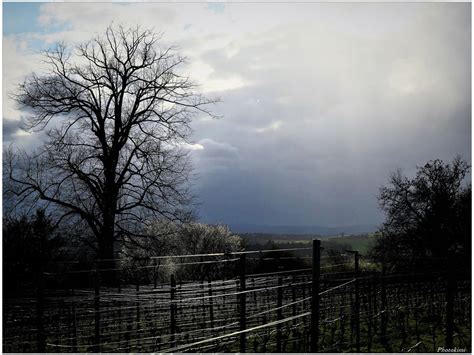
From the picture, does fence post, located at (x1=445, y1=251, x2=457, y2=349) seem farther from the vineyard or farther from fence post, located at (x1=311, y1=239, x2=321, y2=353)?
fence post, located at (x1=311, y1=239, x2=321, y2=353)

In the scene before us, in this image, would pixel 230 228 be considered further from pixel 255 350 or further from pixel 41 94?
pixel 255 350

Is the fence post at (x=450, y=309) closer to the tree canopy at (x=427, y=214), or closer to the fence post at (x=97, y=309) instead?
the fence post at (x=97, y=309)

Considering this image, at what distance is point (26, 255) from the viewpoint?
33.0 feet

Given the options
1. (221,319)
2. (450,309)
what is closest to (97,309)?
(221,319)

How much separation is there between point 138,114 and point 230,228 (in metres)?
19.9

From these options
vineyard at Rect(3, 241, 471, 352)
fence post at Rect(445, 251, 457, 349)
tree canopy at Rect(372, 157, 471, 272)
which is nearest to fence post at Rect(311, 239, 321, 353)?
vineyard at Rect(3, 241, 471, 352)

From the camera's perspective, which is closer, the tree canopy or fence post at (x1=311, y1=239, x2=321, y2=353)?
fence post at (x1=311, y1=239, x2=321, y2=353)

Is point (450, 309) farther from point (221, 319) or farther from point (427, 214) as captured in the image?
point (427, 214)

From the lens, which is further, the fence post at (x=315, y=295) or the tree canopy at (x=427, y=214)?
the tree canopy at (x=427, y=214)

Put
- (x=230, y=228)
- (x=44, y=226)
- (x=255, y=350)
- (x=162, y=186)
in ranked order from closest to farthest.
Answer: (x=255, y=350)
(x=44, y=226)
(x=162, y=186)
(x=230, y=228)

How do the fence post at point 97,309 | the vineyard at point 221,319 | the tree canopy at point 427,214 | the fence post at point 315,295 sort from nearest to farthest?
the fence post at point 315,295, the vineyard at point 221,319, the fence post at point 97,309, the tree canopy at point 427,214

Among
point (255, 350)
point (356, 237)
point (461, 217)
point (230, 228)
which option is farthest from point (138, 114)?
point (230, 228)

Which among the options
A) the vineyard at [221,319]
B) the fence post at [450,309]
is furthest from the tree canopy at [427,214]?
the fence post at [450,309]

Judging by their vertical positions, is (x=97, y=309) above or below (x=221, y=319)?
above
